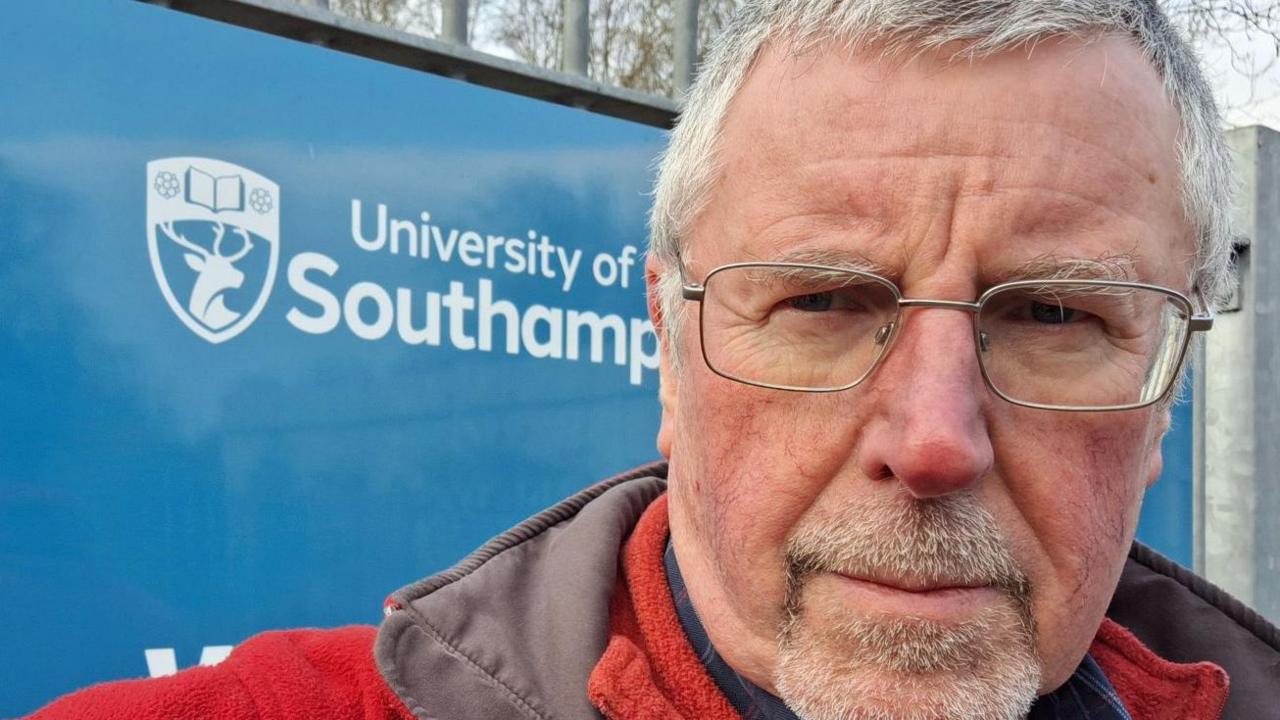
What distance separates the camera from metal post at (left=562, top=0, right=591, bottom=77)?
260cm

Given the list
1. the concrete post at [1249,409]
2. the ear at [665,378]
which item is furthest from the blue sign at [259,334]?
the concrete post at [1249,409]

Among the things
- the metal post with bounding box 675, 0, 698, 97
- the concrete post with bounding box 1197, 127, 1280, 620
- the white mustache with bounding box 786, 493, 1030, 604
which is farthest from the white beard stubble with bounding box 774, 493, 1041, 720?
the concrete post with bounding box 1197, 127, 1280, 620

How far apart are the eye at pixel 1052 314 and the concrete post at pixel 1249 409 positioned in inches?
130

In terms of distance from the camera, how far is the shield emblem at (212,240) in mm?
1890

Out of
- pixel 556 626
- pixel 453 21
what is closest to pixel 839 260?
pixel 556 626

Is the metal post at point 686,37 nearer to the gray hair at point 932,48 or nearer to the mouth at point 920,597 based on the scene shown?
the gray hair at point 932,48

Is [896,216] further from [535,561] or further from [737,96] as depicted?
[535,561]

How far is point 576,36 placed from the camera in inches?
104

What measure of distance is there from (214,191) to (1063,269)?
1.47m

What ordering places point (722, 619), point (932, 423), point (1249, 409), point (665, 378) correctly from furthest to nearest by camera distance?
point (1249, 409) → point (665, 378) → point (722, 619) → point (932, 423)

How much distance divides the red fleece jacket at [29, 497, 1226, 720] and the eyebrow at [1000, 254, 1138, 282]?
60cm

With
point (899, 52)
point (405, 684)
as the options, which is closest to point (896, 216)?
point (899, 52)

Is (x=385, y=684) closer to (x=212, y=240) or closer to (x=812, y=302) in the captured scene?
(x=812, y=302)

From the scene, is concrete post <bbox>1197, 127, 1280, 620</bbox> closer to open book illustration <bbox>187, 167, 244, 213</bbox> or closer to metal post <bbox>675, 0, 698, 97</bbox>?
metal post <bbox>675, 0, 698, 97</bbox>
